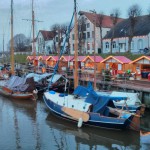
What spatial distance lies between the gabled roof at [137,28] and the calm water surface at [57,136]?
34.7m

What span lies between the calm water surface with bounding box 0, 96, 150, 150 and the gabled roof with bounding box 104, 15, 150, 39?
34677mm

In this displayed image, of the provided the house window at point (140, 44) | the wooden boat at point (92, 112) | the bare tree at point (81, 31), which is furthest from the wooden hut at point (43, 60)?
the wooden boat at point (92, 112)

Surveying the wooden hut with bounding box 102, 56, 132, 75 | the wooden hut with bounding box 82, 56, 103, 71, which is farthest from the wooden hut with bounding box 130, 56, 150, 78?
the wooden hut with bounding box 82, 56, 103, 71

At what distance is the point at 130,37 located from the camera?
199 ft

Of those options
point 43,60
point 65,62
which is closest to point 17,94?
point 65,62

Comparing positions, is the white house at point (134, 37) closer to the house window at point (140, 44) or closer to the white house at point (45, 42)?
the house window at point (140, 44)

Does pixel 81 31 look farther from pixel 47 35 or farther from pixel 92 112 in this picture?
pixel 92 112

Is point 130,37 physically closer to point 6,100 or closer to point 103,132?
point 6,100

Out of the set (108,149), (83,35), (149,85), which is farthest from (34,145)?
(83,35)

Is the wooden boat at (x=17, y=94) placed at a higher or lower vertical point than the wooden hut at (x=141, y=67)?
lower

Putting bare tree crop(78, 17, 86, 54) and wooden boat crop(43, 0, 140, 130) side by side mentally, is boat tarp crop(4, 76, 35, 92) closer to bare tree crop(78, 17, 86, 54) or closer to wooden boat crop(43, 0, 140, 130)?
wooden boat crop(43, 0, 140, 130)

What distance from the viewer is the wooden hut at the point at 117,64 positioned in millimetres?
40781

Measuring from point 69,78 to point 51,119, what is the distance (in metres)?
17.4

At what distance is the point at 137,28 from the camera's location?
6394 centimetres
